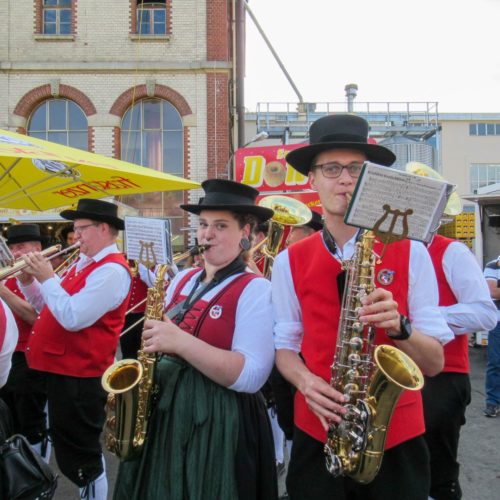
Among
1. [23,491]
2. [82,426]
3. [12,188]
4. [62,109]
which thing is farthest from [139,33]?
[23,491]

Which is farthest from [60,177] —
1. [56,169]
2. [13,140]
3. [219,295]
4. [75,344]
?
[219,295]

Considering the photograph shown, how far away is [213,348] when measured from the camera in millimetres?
2176

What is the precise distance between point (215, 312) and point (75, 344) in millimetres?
1577

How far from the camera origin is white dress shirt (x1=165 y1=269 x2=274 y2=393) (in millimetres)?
2203

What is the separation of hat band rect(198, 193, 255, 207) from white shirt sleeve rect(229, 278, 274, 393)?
47 centimetres

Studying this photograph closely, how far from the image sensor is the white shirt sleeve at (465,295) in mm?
2861

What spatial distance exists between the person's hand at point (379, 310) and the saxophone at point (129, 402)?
108cm

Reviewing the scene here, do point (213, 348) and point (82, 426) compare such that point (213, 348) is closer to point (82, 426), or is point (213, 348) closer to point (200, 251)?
point (200, 251)

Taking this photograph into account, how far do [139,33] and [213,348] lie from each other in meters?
14.6

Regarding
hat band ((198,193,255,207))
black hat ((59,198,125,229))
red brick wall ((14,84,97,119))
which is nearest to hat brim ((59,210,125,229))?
black hat ((59,198,125,229))

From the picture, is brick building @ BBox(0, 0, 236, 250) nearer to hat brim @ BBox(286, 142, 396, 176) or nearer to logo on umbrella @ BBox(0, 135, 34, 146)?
logo on umbrella @ BBox(0, 135, 34, 146)

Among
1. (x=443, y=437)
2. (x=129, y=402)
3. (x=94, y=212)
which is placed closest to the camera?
(x=129, y=402)

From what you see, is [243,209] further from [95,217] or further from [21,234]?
[21,234]

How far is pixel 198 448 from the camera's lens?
2158mm
